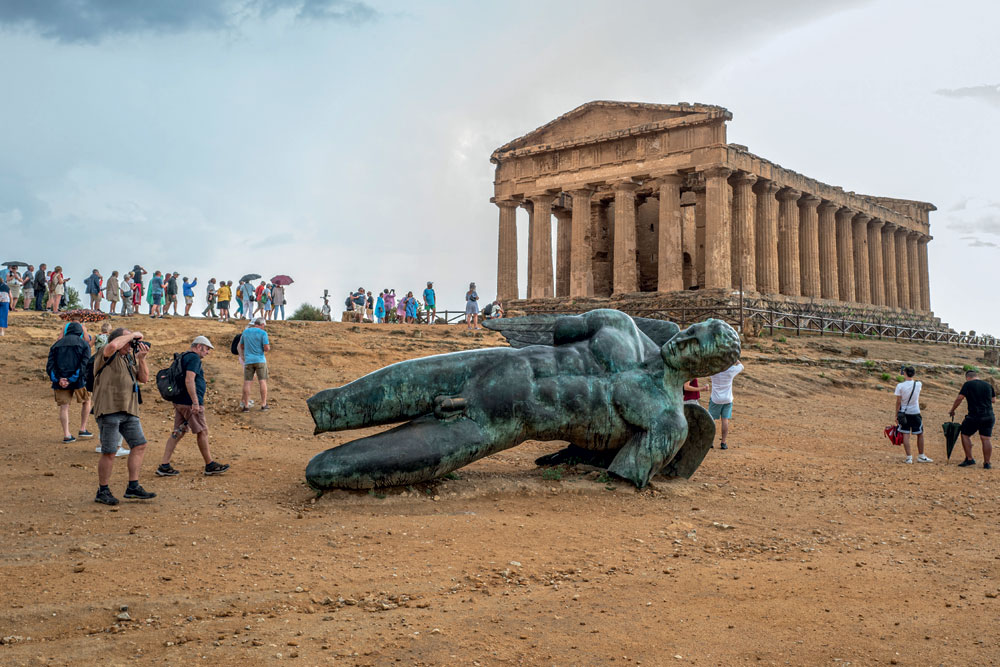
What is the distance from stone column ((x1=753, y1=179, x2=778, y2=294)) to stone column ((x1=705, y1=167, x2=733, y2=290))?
345 centimetres

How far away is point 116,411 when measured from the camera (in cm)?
674

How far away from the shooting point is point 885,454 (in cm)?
1222

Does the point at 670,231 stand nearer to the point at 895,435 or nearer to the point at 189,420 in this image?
the point at 895,435

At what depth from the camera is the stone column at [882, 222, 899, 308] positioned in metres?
45.0

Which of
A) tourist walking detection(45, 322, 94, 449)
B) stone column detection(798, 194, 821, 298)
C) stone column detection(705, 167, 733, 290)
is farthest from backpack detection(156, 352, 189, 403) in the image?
stone column detection(798, 194, 821, 298)

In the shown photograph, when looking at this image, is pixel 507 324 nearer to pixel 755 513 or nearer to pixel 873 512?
pixel 755 513

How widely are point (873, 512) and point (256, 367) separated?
903 centimetres

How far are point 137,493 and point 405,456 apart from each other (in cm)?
237

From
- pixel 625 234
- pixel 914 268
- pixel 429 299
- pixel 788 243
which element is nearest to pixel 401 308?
pixel 429 299

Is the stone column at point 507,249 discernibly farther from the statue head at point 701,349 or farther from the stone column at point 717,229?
the statue head at point 701,349

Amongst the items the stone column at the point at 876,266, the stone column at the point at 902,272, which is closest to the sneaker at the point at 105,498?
the stone column at the point at 876,266

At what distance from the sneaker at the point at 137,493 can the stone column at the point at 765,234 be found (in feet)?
102

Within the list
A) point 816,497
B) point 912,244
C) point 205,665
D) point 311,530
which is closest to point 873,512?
point 816,497

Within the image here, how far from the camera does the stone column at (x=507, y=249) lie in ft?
122
